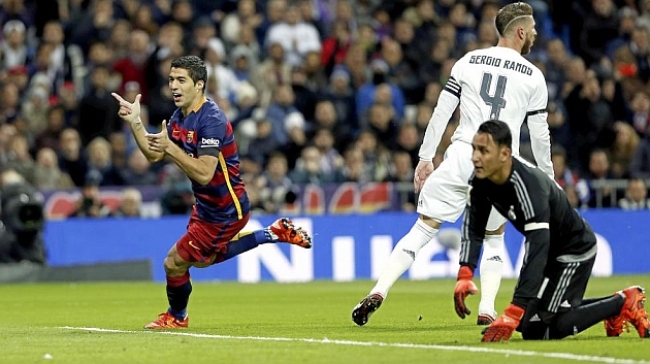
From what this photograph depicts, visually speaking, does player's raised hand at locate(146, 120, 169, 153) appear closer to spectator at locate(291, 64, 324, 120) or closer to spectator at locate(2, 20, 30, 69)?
spectator at locate(2, 20, 30, 69)

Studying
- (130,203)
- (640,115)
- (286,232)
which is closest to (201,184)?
(286,232)

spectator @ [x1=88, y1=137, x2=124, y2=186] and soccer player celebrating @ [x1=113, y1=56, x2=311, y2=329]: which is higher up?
soccer player celebrating @ [x1=113, y1=56, x2=311, y2=329]

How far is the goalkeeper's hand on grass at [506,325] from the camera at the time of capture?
8.60 m

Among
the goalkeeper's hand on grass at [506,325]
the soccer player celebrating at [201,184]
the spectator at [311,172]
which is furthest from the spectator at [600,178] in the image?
the goalkeeper's hand on grass at [506,325]

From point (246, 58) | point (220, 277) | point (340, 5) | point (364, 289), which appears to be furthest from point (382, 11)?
point (364, 289)

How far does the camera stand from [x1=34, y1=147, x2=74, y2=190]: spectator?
20.6 m

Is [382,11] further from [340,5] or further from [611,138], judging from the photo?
[611,138]

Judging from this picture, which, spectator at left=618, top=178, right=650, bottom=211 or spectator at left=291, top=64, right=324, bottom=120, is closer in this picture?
spectator at left=618, top=178, right=650, bottom=211

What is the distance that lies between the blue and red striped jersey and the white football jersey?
184 centimetres

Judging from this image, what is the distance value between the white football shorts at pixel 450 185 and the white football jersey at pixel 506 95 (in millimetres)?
142

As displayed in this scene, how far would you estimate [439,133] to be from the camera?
10.9m

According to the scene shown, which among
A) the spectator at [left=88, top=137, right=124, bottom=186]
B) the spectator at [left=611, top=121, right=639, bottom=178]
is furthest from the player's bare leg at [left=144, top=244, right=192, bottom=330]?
the spectator at [left=611, top=121, right=639, bottom=178]

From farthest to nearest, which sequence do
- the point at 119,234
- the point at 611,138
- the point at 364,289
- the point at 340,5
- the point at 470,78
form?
1. the point at 340,5
2. the point at 611,138
3. the point at 119,234
4. the point at 364,289
5. the point at 470,78

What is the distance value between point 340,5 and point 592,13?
4987mm
